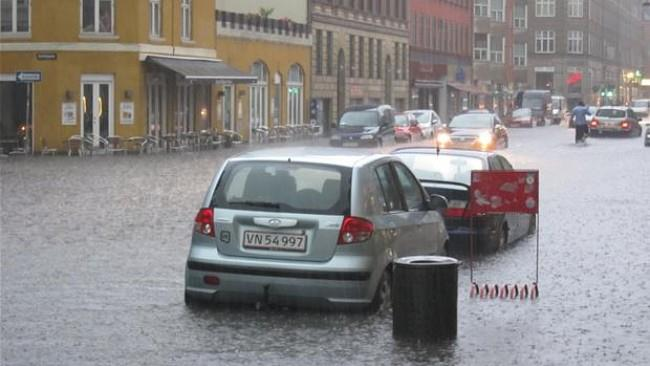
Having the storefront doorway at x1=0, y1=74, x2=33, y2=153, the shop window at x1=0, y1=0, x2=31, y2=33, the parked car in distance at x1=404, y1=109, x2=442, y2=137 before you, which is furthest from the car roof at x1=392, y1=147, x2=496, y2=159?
the parked car in distance at x1=404, y1=109, x2=442, y2=137

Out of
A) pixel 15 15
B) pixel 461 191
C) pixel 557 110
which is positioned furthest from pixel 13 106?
pixel 557 110

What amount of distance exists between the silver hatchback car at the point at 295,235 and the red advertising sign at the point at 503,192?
192cm

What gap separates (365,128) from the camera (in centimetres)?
5350

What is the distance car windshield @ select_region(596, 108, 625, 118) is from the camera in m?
67.6

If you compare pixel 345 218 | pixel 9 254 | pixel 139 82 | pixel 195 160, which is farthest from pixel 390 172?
pixel 139 82

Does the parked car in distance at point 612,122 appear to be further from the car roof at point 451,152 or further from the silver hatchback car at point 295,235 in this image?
the silver hatchback car at point 295,235

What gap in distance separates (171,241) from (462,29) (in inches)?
3582

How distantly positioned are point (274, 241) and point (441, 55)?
89061 millimetres

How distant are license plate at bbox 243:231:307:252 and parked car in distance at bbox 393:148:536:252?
4.69 m

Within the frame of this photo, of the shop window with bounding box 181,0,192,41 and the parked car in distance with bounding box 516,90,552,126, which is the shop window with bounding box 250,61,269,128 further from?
the parked car in distance with bounding box 516,90,552,126

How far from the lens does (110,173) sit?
3475 centimetres

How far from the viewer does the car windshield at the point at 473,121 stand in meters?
48.1

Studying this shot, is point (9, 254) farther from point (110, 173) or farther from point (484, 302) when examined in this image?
point (110, 173)

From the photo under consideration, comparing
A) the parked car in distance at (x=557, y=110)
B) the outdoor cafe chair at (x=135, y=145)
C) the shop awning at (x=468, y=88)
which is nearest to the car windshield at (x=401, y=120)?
the outdoor cafe chair at (x=135, y=145)
